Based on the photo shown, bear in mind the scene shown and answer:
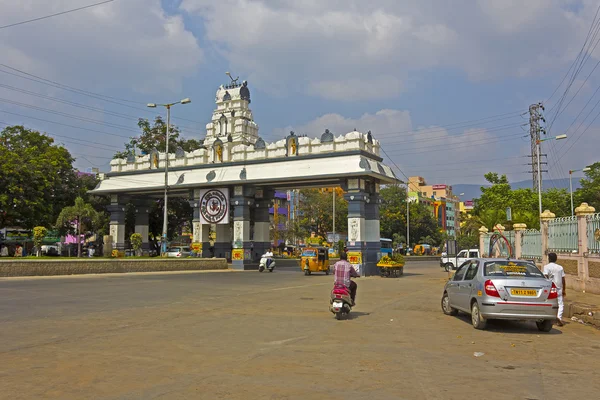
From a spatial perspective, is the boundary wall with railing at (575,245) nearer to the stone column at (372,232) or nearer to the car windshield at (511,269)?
the car windshield at (511,269)

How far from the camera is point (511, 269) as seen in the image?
410 inches

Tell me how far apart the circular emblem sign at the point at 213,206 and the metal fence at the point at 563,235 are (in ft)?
77.2

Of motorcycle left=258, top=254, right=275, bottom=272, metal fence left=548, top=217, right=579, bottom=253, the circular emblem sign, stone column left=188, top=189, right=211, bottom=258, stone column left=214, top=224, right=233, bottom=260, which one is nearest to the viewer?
metal fence left=548, top=217, right=579, bottom=253

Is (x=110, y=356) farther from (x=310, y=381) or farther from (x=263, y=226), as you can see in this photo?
(x=263, y=226)

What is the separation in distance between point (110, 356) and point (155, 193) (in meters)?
36.5

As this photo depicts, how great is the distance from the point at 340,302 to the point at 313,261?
20088 millimetres

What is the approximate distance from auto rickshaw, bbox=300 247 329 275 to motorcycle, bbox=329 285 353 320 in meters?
19.4

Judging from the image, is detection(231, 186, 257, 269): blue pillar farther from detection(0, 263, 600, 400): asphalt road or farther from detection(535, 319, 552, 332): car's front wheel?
detection(535, 319, 552, 332): car's front wheel

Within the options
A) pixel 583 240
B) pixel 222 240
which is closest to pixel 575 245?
pixel 583 240

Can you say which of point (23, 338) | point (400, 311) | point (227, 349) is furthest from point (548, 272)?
point (23, 338)

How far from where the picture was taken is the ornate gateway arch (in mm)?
32438

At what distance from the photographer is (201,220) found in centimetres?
3884

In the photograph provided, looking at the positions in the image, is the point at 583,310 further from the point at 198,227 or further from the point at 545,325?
the point at 198,227

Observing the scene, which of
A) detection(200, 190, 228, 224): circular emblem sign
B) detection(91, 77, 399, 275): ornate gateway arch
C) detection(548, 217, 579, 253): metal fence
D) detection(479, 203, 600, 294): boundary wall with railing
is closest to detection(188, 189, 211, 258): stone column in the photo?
detection(91, 77, 399, 275): ornate gateway arch
